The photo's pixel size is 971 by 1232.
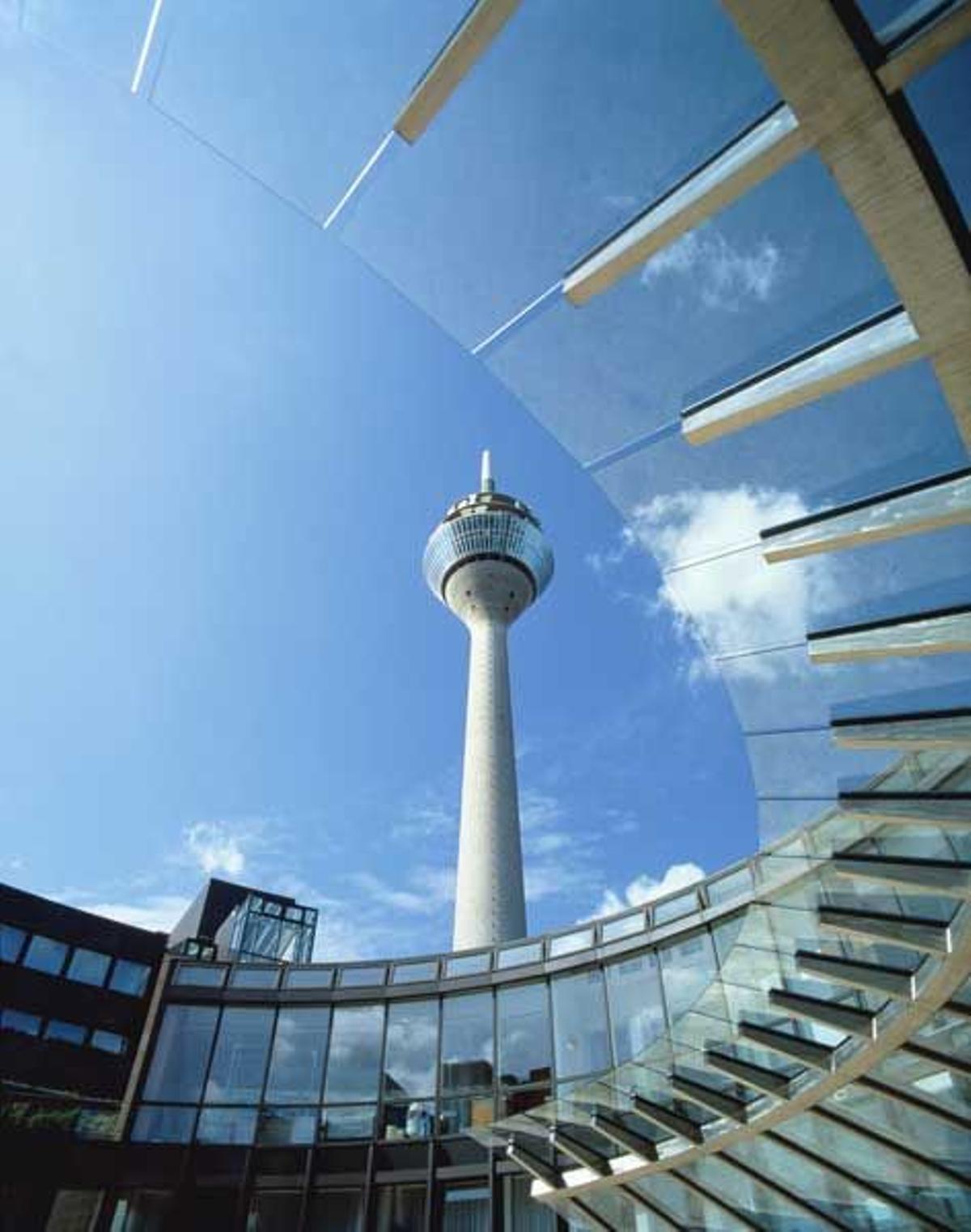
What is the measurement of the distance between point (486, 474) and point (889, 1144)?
187ft

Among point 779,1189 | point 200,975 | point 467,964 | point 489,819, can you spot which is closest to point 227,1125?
point 200,975

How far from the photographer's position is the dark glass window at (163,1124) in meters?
13.8

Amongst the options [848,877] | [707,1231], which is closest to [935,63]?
[848,877]

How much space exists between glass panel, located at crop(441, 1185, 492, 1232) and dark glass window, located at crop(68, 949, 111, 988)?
1883 centimetres

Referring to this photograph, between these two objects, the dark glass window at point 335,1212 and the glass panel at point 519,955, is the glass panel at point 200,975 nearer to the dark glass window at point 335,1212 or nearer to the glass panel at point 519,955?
the dark glass window at point 335,1212

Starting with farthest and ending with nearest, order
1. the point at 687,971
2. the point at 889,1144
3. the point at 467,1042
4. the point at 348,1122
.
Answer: the point at 467,1042 → the point at 348,1122 → the point at 687,971 → the point at 889,1144

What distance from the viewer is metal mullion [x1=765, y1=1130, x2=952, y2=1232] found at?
770 centimetres

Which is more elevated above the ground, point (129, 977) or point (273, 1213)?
point (129, 977)

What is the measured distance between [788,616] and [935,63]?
9.34ft

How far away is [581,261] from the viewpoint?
3.92 m

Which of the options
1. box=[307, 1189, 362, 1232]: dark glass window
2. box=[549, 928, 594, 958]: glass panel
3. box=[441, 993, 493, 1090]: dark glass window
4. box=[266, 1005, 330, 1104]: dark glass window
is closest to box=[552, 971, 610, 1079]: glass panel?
box=[549, 928, 594, 958]: glass panel

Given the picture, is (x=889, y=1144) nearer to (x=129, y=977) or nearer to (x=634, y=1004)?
(x=634, y=1004)

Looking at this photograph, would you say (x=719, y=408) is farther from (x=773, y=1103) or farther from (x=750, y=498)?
(x=773, y=1103)

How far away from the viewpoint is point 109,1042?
27.0 metres
